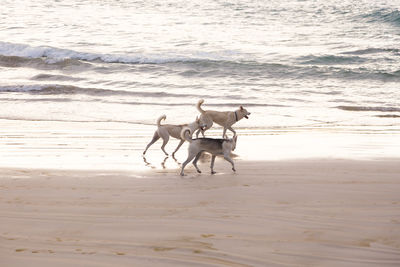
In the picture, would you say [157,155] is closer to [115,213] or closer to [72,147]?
[72,147]

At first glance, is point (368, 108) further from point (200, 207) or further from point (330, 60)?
point (200, 207)

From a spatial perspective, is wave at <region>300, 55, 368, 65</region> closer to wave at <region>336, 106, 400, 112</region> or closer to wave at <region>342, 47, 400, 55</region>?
wave at <region>342, 47, 400, 55</region>

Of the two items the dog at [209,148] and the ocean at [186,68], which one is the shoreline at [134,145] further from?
the dog at [209,148]

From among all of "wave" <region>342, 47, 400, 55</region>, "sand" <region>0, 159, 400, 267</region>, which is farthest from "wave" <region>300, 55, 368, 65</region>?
"sand" <region>0, 159, 400, 267</region>

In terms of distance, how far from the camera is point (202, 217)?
4906 millimetres

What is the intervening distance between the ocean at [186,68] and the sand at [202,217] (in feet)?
5.61

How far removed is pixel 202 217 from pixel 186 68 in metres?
15.9

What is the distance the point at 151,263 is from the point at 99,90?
1305cm

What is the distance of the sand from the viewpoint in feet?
13.4

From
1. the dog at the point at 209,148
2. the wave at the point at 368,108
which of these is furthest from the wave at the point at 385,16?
the dog at the point at 209,148

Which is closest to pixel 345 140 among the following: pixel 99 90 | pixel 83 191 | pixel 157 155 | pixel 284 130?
pixel 284 130

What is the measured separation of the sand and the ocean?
67.3 inches

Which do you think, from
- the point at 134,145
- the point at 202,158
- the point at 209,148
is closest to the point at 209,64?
the point at 134,145

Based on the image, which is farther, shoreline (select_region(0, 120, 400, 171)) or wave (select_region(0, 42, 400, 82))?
wave (select_region(0, 42, 400, 82))
